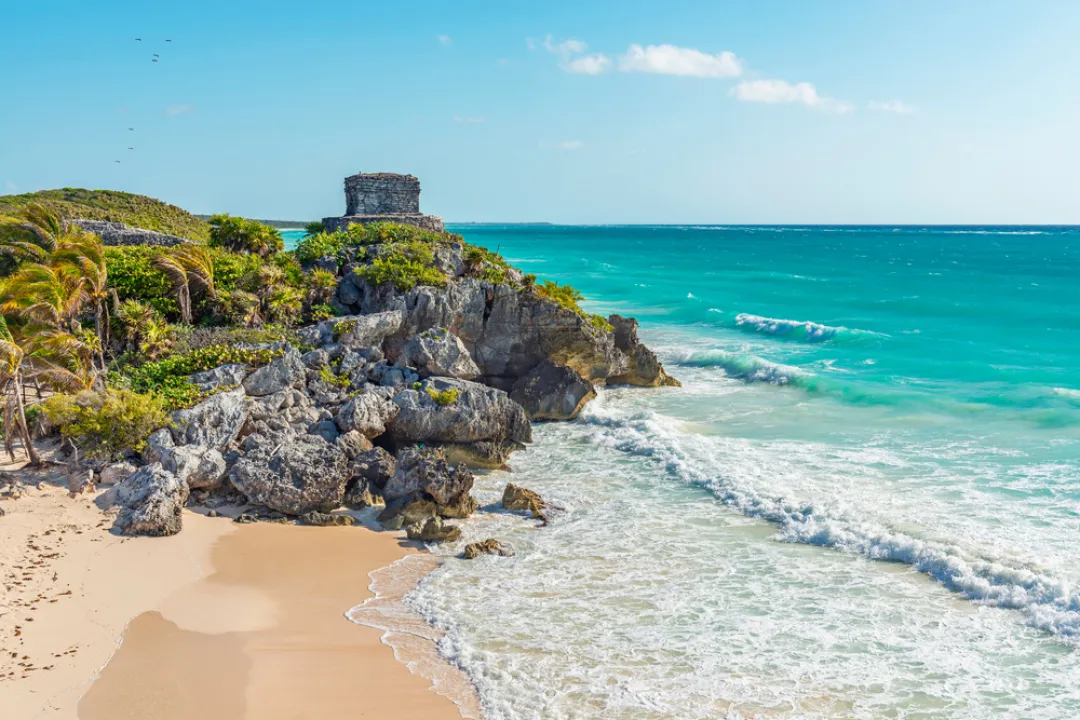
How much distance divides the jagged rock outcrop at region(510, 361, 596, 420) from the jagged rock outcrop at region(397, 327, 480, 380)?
1.96 m

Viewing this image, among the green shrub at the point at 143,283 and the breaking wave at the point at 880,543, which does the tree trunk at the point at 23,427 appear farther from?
the breaking wave at the point at 880,543

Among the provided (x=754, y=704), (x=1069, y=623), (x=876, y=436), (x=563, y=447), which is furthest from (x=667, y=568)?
(x=876, y=436)

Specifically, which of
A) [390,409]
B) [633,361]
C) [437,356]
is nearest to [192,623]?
[390,409]

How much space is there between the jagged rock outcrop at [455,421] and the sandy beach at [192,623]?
4.00m

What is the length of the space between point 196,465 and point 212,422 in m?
1.50

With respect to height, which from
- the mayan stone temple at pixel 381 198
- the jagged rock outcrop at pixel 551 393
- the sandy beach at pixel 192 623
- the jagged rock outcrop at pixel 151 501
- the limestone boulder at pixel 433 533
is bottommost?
the sandy beach at pixel 192 623

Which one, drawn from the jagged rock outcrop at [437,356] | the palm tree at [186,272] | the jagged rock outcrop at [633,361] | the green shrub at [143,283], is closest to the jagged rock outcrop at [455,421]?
the jagged rock outcrop at [437,356]

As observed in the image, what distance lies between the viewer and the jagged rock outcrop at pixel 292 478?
579 inches

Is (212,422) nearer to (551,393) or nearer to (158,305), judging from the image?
(158,305)

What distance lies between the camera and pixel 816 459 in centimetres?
1866

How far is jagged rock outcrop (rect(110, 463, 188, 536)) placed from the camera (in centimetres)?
1341

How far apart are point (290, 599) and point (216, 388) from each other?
7092mm

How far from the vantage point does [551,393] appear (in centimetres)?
2216

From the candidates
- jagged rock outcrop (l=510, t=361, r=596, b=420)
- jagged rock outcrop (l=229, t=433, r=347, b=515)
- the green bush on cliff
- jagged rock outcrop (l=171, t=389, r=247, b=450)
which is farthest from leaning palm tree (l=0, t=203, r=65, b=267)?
jagged rock outcrop (l=510, t=361, r=596, b=420)
